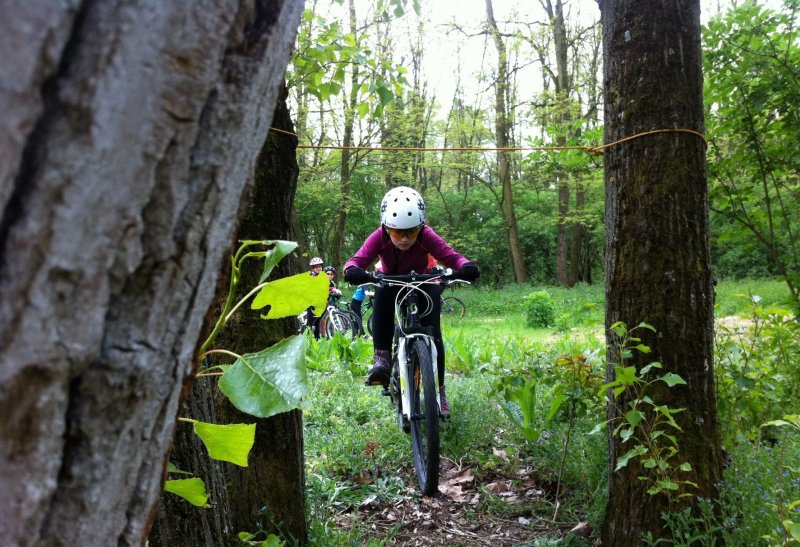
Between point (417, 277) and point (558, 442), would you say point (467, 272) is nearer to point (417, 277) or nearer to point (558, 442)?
point (417, 277)

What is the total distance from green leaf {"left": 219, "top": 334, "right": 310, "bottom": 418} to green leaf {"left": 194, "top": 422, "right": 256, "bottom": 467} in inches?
4.9

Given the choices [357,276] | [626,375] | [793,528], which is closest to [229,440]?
[793,528]

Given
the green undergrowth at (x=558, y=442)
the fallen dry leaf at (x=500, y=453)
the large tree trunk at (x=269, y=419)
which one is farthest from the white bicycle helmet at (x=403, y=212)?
the large tree trunk at (x=269, y=419)

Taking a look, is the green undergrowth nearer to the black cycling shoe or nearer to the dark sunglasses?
the black cycling shoe

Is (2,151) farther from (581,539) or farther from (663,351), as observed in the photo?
(581,539)

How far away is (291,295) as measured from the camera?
79cm

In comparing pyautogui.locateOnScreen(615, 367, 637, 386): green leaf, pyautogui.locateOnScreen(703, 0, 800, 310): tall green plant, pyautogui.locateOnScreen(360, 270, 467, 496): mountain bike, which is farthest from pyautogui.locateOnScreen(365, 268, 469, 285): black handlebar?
pyautogui.locateOnScreen(615, 367, 637, 386): green leaf

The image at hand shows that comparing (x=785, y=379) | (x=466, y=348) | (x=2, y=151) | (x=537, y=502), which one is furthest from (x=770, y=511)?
(x=466, y=348)

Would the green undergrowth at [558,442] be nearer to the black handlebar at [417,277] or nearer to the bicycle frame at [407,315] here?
the bicycle frame at [407,315]

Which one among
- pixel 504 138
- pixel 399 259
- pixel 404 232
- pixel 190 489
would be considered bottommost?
pixel 190 489

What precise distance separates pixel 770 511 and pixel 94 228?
2.59 meters

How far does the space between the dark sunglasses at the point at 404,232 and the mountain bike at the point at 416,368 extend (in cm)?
44

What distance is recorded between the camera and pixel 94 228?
1.12 feet

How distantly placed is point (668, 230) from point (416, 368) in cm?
220
